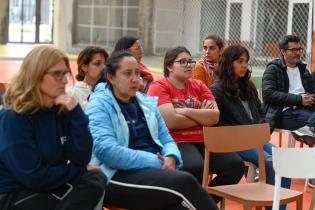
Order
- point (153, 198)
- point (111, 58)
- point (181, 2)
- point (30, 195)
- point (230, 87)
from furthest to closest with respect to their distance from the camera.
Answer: point (181, 2)
point (230, 87)
point (111, 58)
point (153, 198)
point (30, 195)

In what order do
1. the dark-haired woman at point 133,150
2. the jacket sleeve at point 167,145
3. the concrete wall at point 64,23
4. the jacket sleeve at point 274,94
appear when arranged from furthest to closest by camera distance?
the concrete wall at point 64,23
the jacket sleeve at point 274,94
the jacket sleeve at point 167,145
the dark-haired woman at point 133,150

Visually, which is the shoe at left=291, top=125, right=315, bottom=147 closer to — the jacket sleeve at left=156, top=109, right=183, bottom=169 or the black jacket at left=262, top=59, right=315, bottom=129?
the black jacket at left=262, top=59, right=315, bottom=129

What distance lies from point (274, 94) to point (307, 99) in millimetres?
341

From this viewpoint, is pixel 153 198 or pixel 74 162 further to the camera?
pixel 153 198

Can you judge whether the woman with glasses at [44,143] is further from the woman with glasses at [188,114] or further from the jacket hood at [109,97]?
the woman with glasses at [188,114]

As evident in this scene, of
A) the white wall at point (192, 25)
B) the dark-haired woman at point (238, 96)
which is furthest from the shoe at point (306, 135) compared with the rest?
the white wall at point (192, 25)

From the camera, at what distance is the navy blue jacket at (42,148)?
300 cm

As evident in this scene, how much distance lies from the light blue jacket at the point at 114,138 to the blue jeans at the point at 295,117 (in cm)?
259

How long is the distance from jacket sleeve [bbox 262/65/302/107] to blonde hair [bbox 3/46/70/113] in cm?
349

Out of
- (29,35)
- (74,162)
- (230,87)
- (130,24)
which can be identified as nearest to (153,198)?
(74,162)

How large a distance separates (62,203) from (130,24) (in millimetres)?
22430

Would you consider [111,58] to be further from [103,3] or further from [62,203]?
[103,3]

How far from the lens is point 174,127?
451 cm

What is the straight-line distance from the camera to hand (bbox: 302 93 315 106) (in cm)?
625
